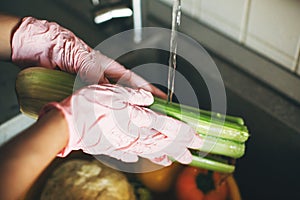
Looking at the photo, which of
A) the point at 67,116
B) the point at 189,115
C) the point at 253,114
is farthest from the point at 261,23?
the point at 67,116

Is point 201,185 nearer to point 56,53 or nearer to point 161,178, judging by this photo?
point 161,178

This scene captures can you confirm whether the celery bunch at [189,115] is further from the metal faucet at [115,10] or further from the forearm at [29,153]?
the metal faucet at [115,10]

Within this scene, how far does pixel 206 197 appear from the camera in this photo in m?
1.02

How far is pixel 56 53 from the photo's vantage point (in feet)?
3.05

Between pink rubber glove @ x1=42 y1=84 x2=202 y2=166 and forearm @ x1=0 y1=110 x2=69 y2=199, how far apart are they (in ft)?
0.10

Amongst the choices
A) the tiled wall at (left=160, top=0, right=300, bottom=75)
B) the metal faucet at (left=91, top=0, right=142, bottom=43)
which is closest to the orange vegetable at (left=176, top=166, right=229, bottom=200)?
the tiled wall at (left=160, top=0, right=300, bottom=75)

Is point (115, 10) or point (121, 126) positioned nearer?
point (121, 126)

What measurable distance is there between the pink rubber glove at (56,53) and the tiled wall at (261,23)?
0.33 m

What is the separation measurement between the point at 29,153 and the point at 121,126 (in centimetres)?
19

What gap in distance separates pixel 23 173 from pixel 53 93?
0.26 meters

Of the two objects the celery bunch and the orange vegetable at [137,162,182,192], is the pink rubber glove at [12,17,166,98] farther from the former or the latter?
the orange vegetable at [137,162,182,192]

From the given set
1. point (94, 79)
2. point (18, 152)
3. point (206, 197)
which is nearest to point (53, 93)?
point (94, 79)

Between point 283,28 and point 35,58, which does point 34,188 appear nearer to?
point 35,58

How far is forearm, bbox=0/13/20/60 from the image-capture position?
937mm
